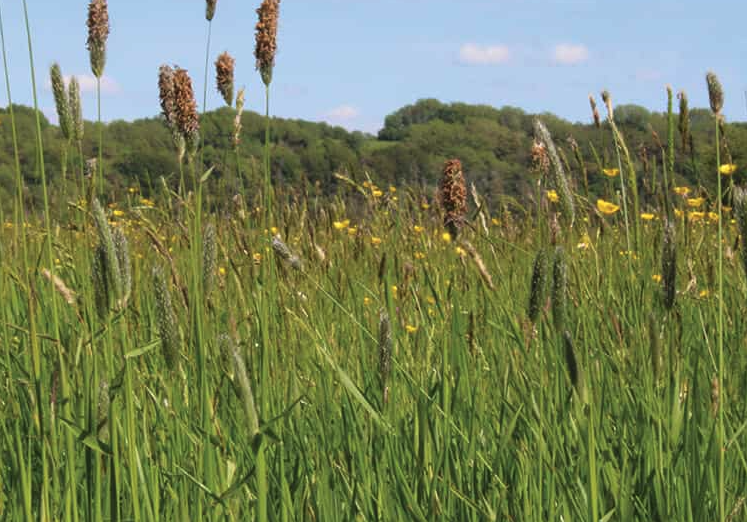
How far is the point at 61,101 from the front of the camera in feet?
4.71

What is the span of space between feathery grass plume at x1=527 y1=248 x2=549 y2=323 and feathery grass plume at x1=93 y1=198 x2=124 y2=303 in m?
0.49

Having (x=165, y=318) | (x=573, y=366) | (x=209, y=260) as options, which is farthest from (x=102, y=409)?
(x=573, y=366)

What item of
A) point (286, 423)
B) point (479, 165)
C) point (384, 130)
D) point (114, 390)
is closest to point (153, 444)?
point (286, 423)

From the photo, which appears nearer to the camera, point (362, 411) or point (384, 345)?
point (384, 345)

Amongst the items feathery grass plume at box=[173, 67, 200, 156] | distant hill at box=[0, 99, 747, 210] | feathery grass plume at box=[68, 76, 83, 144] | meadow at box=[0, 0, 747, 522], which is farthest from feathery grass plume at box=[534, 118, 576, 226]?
distant hill at box=[0, 99, 747, 210]

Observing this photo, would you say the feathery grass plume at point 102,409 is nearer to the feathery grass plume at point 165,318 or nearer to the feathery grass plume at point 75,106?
the feathery grass plume at point 165,318

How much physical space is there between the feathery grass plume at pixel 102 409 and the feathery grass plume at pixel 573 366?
1.69 feet

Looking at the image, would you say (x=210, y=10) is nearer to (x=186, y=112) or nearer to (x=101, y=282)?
(x=186, y=112)

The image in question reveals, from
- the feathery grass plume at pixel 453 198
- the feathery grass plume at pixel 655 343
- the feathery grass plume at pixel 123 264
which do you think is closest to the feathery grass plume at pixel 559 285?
the feathery grass plume at pixel 655 343

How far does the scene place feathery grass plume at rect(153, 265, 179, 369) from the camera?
103 cm

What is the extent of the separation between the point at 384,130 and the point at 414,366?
3719 inches

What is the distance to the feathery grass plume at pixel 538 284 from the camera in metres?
1.03

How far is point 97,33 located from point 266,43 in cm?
30

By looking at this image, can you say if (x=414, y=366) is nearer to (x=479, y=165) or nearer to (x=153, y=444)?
(x=153, y=444)
